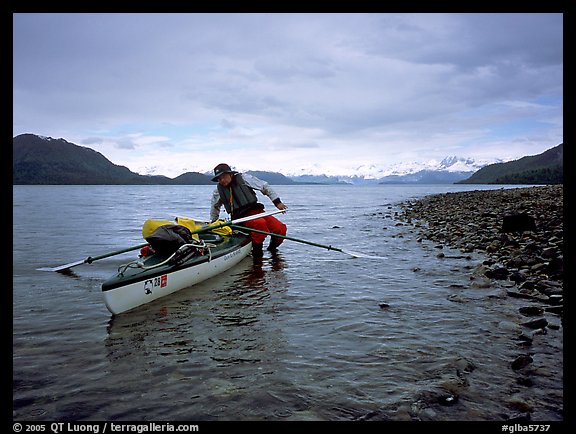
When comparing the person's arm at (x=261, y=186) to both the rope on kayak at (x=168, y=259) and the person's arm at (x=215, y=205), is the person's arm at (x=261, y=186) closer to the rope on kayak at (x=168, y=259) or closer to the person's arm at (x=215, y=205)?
the person's arm at (x=215, y=205)

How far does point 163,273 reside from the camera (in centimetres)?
Result: 802

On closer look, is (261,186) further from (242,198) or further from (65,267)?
(65,267)

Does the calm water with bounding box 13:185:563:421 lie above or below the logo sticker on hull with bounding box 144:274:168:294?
below

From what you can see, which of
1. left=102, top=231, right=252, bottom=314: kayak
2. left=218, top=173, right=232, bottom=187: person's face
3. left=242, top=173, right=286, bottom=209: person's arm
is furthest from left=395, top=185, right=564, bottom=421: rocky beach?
left=218, top=173, right=232, bottom=187: person's face

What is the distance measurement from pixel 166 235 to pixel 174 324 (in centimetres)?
241

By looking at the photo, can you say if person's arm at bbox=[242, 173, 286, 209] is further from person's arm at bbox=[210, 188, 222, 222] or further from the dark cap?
person's arm at bbox=[210, 188, 222, 222]

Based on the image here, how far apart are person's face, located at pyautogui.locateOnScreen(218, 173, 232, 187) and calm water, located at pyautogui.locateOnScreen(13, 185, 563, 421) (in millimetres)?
3712

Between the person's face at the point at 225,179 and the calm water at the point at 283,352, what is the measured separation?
3.71 meters

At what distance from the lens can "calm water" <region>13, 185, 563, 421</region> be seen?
161 inches

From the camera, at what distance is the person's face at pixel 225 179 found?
12.5 meters

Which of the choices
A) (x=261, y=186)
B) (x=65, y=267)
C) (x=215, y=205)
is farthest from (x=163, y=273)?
(x=261, y=186)

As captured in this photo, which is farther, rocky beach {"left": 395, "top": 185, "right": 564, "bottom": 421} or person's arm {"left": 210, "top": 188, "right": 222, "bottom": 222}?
person's arm {"left": 210, "top": 188, "right": 222, "bottom": 222}
